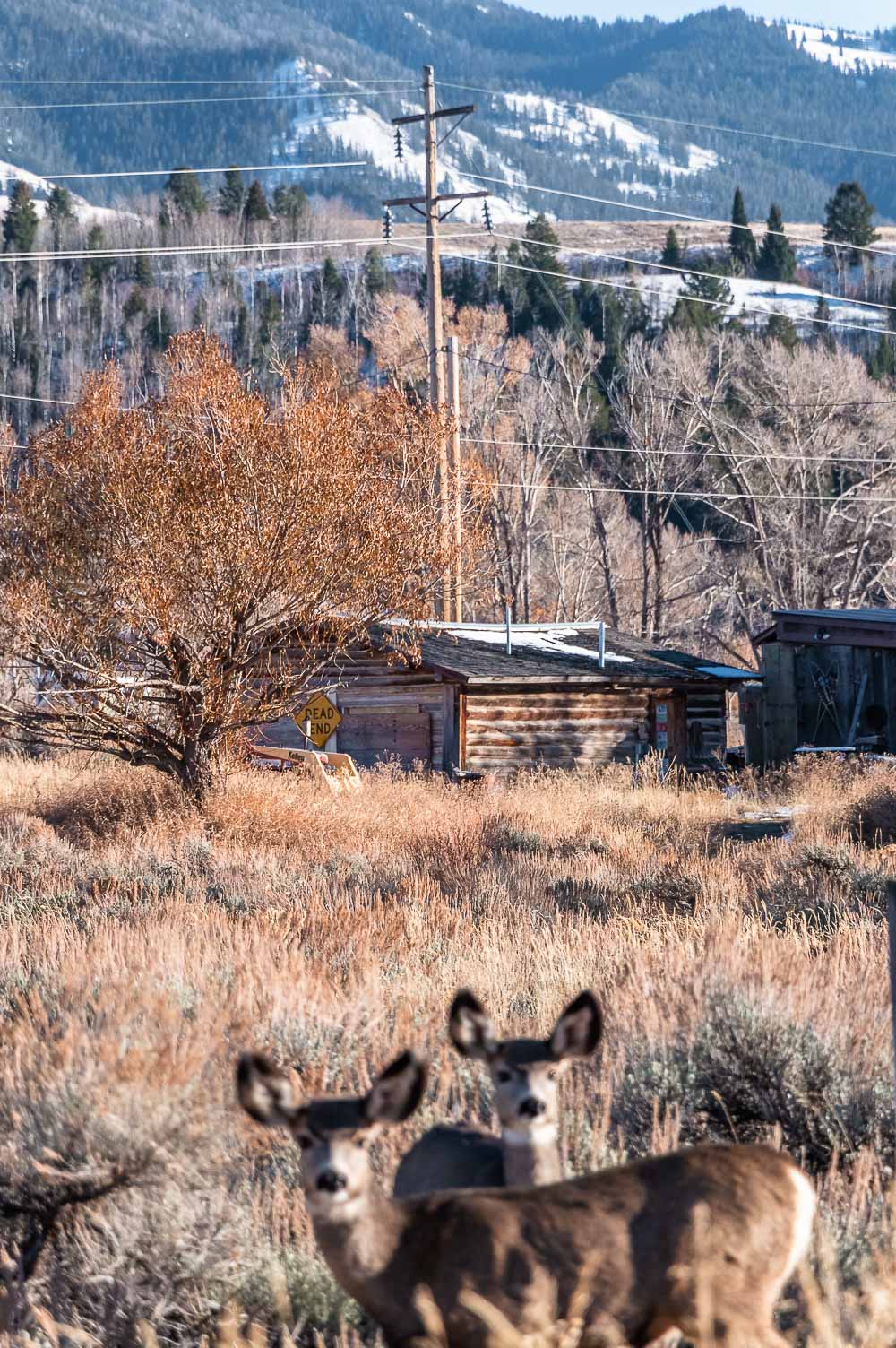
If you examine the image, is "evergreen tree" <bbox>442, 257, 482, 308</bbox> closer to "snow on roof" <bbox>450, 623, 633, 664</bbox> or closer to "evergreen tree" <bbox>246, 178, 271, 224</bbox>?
"evergreen tree" <bbox>246, 178, 271, 224</bbox>

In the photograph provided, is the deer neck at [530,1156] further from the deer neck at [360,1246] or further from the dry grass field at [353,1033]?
the dry grass field at [353,1033]

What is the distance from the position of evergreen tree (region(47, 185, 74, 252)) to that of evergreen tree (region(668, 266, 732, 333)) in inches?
1943

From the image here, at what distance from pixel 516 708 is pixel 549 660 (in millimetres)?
1698

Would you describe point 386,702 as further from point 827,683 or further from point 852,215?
point 852,215

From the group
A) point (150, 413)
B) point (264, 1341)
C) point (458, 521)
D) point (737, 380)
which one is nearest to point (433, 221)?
point (458, 521)

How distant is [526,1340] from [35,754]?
30.5 metres

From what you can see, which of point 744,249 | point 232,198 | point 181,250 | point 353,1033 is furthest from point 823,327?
point 353,1033

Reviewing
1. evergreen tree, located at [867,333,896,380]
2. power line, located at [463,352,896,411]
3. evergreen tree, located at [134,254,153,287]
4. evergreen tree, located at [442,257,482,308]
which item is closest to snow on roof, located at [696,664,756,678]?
power line, located at [463,352,896,411]

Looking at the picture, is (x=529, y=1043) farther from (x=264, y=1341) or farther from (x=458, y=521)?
(x=458, y=521)

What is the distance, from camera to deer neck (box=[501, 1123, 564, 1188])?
358cm

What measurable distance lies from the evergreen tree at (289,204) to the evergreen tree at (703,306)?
4449 centimetres

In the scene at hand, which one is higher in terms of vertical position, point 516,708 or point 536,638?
point 536,638

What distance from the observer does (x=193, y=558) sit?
16875 millimetres

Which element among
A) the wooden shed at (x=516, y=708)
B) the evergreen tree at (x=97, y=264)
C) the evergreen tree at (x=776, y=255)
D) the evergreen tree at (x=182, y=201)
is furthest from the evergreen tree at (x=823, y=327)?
the wooden shed at (x=516, y=708)
